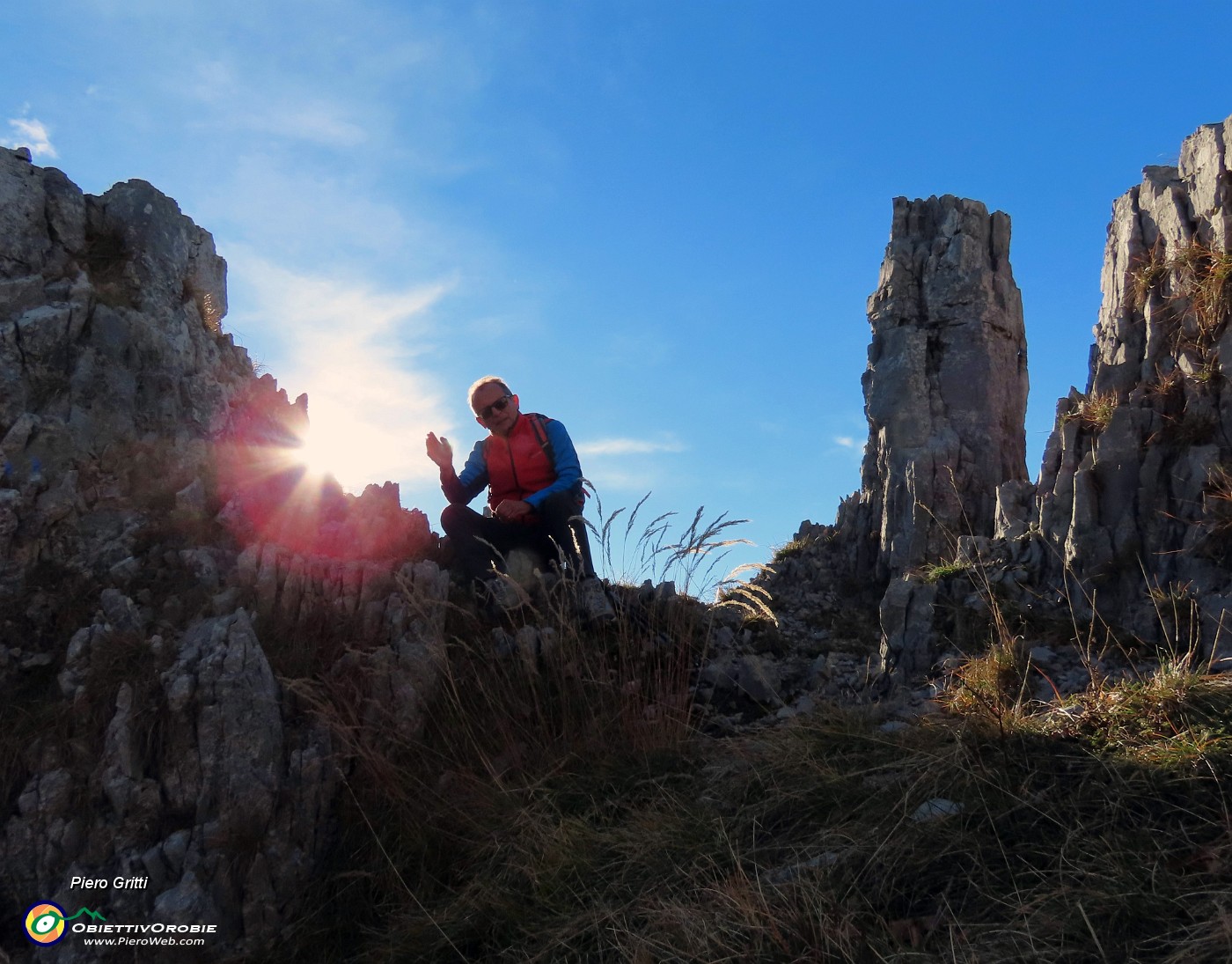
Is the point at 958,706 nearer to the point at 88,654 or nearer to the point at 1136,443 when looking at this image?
the point at 88,654

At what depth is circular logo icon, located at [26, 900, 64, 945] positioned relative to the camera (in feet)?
17.5

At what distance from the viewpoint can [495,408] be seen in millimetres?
8625

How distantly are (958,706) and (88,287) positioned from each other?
860 cm

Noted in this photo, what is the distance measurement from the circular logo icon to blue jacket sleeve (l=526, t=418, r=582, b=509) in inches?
176

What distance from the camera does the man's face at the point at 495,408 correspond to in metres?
8.59

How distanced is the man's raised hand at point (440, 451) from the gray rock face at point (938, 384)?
41.4 feet

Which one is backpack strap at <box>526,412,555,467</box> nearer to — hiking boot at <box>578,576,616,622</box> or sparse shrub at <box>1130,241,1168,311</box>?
hiking boot at <box>578,576,616,622</box>

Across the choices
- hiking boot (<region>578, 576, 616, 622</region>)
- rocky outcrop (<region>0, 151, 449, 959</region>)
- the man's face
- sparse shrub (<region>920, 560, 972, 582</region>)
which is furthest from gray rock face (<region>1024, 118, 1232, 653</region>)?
rocky outcrop (<region>0, 151, 449, 959</region>)

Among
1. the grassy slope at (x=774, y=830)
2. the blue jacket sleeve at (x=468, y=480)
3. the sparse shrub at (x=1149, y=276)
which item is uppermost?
the sparse shrub at (x=1149, y=276)

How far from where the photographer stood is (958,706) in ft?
16.1

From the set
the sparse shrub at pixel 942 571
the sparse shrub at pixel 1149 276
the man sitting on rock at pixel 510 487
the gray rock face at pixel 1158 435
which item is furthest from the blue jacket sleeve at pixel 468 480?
the sparse shrub at pixel 1149 276

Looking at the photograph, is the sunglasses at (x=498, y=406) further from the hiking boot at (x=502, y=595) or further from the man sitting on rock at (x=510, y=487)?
the hiking boot at (x=502, y=595)

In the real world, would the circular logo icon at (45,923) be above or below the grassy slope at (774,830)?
below

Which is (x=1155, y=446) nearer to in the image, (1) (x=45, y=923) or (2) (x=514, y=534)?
(2) (x=514, y=534)
